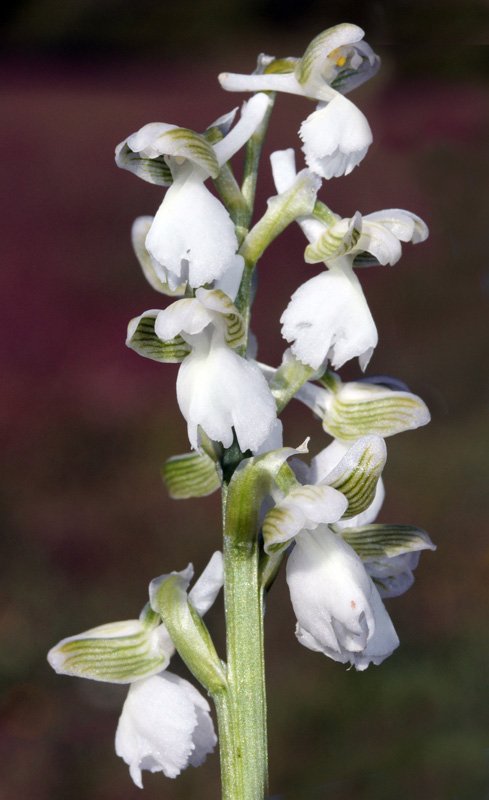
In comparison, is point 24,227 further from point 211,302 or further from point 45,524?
point 211,302

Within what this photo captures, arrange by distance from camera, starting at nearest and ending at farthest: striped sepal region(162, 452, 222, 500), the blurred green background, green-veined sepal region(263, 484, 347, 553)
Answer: green-veined sepal region(263, 484, 347, 553), striped sepal region(162, 452, 222, 500), the blurred green background

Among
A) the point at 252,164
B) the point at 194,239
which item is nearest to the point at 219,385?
the point at 194,239

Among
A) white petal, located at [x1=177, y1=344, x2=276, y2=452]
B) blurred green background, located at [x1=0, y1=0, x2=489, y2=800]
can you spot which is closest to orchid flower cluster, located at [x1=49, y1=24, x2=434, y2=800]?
white petal, located at [x1=177, y1=344, x2=276, y2=452]

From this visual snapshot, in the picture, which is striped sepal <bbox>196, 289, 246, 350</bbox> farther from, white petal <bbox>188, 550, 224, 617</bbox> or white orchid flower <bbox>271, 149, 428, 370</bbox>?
white petal <bbox>188, 550, 224, 617</bbox>

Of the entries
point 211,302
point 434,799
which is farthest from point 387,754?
point 211,302

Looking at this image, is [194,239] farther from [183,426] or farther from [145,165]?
[183,426]

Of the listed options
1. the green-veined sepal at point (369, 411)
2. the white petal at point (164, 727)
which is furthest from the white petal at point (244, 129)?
the white petal at point (164, 727)
